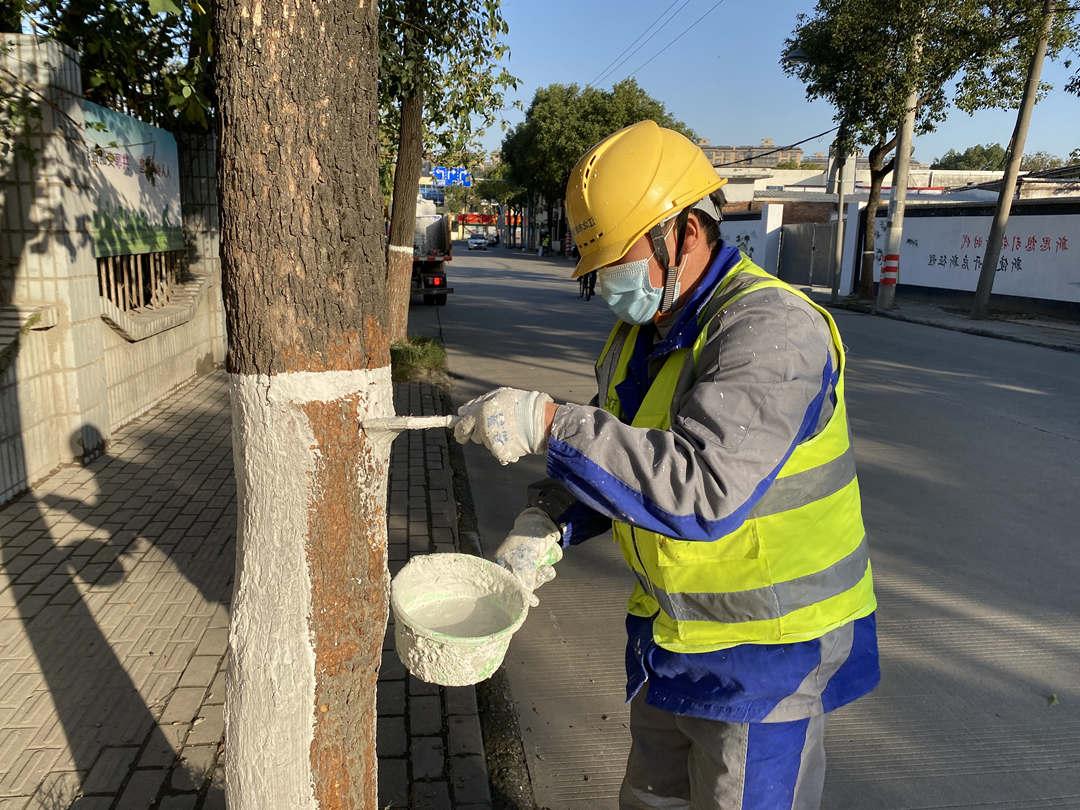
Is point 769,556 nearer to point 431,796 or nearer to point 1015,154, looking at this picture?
point 431,796

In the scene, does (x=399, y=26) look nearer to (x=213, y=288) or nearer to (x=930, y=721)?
(x=213, y=288)

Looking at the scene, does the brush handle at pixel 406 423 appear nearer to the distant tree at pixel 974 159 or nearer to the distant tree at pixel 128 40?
the distant tree at pixel 128 40

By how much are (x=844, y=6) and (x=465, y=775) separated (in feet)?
61.7

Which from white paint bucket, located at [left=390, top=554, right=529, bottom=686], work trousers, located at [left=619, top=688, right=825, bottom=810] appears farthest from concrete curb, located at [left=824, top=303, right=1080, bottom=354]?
white paint bucket, located at [left=390, top=554, right=529, bottom=686]

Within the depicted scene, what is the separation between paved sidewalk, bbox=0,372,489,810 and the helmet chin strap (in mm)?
1715

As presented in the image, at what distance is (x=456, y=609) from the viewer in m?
1.92

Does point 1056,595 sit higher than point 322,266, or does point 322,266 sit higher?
point 322,266

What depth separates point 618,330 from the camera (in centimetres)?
219

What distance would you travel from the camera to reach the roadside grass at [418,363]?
9.06m

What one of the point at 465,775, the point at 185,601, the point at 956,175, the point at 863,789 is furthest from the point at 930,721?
the point at 956,175

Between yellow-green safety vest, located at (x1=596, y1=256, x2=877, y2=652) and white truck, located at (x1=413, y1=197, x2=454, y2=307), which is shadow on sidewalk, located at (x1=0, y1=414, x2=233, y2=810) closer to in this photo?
yellow-green safety vest, located at (x1=596, y1=256, x2=877, y2=652)

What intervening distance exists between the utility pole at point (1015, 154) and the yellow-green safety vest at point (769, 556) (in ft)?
52.7

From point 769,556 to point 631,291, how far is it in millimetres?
631

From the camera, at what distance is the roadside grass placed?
9062 mm
